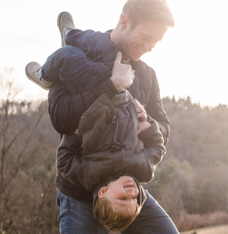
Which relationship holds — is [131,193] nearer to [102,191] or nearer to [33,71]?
[102,191]

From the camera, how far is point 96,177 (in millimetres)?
1656

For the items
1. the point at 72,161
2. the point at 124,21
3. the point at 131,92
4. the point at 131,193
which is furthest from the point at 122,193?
the point at 124,21

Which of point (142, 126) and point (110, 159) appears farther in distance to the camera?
point (142, 126)

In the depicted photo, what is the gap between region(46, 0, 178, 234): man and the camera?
1.66 metres

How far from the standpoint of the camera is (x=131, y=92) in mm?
1954

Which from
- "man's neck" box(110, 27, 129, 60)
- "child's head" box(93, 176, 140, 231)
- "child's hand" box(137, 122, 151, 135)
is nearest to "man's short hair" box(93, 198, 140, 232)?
"child's head" box(93, 176, 140, 231)

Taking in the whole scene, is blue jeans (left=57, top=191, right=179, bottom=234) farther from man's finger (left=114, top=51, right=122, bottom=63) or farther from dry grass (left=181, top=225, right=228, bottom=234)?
dry grass (left=181, top=225, right=228, bottom=234)

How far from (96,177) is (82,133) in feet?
0.75

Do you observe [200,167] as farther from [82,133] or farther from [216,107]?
[82,133]

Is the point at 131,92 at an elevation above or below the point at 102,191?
above

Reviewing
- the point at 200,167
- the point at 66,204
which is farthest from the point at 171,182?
the point at 66,204

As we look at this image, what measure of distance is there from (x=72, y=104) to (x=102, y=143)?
244mm

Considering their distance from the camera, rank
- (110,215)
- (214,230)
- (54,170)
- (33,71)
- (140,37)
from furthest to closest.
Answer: (214,230) → (54,170) → (33,71) → (140,37) → (110,215)

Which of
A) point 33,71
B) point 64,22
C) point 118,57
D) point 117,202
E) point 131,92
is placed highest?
point 64,22
